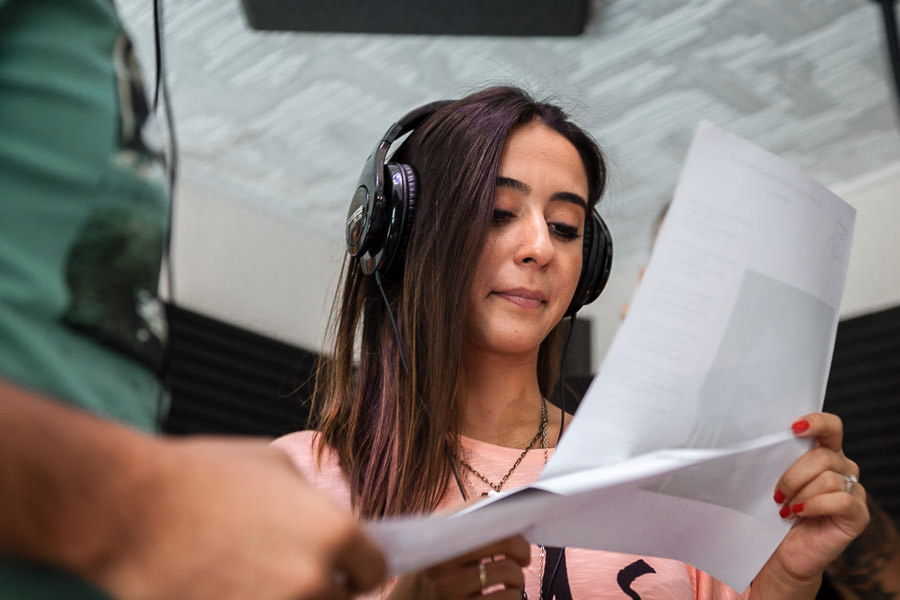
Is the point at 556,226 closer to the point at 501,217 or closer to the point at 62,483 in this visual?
the point at 501,217

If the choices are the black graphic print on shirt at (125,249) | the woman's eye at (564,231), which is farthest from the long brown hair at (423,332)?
the black graphic print on shirt at (125,249)

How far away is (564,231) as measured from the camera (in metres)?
1.29

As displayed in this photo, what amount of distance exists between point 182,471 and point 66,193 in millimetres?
164

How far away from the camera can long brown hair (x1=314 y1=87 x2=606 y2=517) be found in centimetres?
120

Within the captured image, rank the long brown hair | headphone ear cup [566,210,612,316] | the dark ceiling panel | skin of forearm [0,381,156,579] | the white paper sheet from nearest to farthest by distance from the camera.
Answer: skin of forearm [0,381,156,579] → the white paper sheet → the long brown hair → headphone ear cup [566,210,612,316] → the dark ceiling panel

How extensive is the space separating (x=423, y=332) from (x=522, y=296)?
5.8 inches

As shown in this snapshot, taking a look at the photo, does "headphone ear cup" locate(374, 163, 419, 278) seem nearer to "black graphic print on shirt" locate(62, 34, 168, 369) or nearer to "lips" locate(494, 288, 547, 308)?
"lips" locate(494, 288, 547, 308)

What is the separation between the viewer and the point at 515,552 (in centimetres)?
68

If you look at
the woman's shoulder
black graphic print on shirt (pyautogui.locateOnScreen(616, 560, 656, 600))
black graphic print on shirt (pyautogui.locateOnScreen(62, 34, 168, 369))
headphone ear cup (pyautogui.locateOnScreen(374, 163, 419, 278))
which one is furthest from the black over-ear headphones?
black graphic print on shirt (pyautogui.locateOnScreen(62, 34, 168, 369))

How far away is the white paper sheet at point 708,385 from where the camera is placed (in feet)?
2.21

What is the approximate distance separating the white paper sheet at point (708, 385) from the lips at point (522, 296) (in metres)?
0.43

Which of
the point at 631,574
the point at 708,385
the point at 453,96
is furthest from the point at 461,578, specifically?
the point at 453,96

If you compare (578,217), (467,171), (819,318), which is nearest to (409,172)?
(467,171)

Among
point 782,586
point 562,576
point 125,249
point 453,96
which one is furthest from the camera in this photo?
point 453,96
